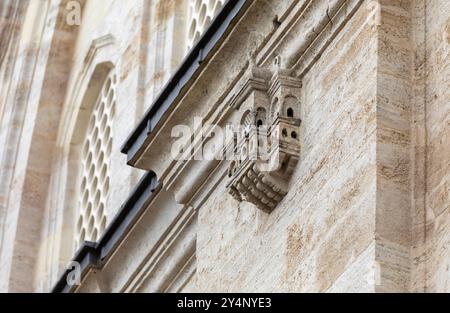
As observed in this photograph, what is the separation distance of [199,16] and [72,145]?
3.79 metres

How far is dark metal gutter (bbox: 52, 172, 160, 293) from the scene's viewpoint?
18109 millimetres

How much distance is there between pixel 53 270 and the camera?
22.2 metres

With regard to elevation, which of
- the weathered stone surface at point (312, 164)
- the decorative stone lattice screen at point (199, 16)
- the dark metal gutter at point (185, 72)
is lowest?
the weathered stone surface at point (312, 164)

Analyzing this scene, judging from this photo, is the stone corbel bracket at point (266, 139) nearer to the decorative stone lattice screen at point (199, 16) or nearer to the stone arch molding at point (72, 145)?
the decorative stone lattice screen at point (199, 16)

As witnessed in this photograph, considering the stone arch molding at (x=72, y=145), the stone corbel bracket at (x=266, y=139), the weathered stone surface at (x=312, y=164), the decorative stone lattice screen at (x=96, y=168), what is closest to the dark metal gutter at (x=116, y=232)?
the weathered stone surface at (x=312, y=164)

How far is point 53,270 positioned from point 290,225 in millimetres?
8079

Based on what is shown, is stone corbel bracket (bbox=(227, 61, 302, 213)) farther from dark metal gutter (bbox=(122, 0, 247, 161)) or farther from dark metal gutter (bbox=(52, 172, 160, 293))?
dark metal gutter (bbox=(52, 172, 160, 293))

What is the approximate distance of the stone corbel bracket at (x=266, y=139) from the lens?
1458cm

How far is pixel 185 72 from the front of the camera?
642 inches

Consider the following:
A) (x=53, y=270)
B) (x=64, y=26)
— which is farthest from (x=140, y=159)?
(x=64, y=26)

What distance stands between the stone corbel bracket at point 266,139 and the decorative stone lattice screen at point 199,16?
3.99 meters

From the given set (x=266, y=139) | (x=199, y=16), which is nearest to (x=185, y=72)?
(x=266, y=139)

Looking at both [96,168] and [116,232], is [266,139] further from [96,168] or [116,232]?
[96,168]

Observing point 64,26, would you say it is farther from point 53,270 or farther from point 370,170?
point 370,170
